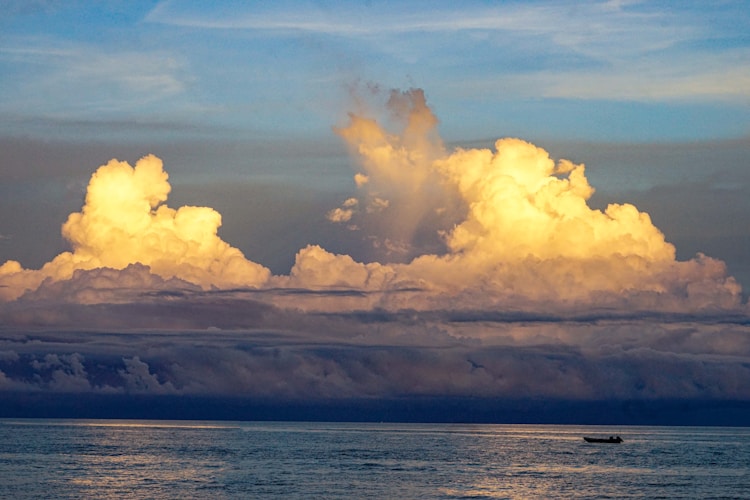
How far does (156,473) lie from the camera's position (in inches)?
7859

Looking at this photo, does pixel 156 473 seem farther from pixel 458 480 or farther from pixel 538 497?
pixel 538 497

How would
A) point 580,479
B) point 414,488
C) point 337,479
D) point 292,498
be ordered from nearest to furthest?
1. point 292,498
2. point 414,488
3. point 337,479
4. point 580,479

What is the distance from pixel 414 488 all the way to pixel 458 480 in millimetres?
19605

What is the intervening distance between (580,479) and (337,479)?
44.1 metres

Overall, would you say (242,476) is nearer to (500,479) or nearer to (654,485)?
(500,479)

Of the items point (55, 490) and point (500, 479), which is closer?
point (55, 490)

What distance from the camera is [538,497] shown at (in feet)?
538

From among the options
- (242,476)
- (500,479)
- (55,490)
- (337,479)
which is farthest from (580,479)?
(55,490)

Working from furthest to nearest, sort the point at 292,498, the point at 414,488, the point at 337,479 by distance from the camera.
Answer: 1. the point at 337,479
2. the point at 414,488
3. the point at 292,498

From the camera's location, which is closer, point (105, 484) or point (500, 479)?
point (105, 484)

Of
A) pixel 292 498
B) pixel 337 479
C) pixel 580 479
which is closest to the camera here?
pixel 292 498

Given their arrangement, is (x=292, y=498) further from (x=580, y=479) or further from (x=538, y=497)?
(x=580, y=479)

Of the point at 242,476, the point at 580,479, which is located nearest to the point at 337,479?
the point at 242,476

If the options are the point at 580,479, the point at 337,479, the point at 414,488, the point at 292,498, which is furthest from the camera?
the point at 580,479
